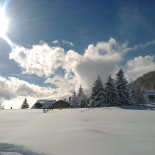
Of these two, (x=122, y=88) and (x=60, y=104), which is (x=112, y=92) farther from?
(x=60, y=104)

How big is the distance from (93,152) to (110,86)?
120ft

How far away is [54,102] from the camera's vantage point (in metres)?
72.9

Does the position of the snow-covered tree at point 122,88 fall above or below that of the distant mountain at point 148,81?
below

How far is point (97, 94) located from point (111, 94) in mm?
3715

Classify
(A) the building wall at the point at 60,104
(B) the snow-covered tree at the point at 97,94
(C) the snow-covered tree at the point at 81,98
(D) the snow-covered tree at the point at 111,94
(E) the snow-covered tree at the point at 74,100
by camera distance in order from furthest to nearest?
(A) the building wall at the point at 60,104 → (E) the snow-covered tree at the point at 74,100 → (C) the snow-covered tree at the point at 81,98 → (B) the snow-covered tree at the point at 97,94 → (D) the snow-covered tree at the point at 111,94

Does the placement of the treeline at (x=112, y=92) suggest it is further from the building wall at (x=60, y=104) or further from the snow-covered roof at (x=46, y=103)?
the snow-covered roof at (x=46, y=103)

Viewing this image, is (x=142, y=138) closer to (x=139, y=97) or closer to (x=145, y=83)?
(x=139, y=97)

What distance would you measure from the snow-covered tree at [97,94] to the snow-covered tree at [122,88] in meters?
4.07

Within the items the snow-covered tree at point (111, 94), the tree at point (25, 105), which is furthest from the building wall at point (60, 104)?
the snow-covered tree at point (111, 94)

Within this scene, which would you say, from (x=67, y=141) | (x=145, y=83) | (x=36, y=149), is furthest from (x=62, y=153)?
(x=145, y=83)

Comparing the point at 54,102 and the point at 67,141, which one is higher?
the point at 54,102

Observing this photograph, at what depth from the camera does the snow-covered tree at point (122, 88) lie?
40.1m

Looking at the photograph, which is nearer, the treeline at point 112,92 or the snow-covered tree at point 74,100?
the treeline at point 112,92

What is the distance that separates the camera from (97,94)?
138ft
